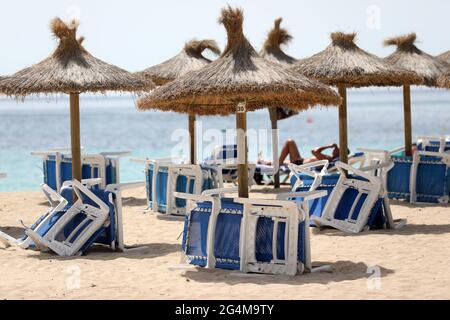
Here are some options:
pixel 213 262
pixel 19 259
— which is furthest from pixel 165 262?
pixel 19 259

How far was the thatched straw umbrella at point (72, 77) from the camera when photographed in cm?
811

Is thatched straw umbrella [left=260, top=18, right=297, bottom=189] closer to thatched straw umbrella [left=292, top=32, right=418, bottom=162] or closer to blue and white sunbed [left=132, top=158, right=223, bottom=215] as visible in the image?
blue and white sunbed [left=132, top=158, right=223, bottom=215]

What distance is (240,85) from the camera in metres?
7.00

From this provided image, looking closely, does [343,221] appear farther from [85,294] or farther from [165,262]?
[85,294]

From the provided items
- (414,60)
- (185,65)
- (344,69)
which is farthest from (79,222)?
(414,60)

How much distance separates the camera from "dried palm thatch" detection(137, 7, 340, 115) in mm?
7047

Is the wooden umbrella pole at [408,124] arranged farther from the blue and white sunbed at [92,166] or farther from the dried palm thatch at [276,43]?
the blue and white sunbed at [92,166]

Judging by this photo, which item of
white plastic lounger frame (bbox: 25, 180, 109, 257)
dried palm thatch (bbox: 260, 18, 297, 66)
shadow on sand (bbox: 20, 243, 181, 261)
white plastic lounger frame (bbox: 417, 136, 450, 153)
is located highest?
dried palm thatch (bbox: 260, 18, 297, 66)

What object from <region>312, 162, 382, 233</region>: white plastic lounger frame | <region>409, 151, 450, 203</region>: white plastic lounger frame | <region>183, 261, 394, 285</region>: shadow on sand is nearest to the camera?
<region>183, 261, 394, 285</region>: shadow on sand

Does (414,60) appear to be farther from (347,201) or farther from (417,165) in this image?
(347,201)

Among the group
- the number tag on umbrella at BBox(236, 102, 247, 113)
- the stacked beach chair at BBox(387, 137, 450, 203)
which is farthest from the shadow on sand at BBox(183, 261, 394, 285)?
the stacked beach chair at BBox(387, 137, 450, 203)

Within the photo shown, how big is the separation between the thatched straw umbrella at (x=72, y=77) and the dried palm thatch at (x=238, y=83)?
622 mm

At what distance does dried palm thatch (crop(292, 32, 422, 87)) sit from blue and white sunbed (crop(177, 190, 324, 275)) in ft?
10.3

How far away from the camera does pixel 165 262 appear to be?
25.1 feet
